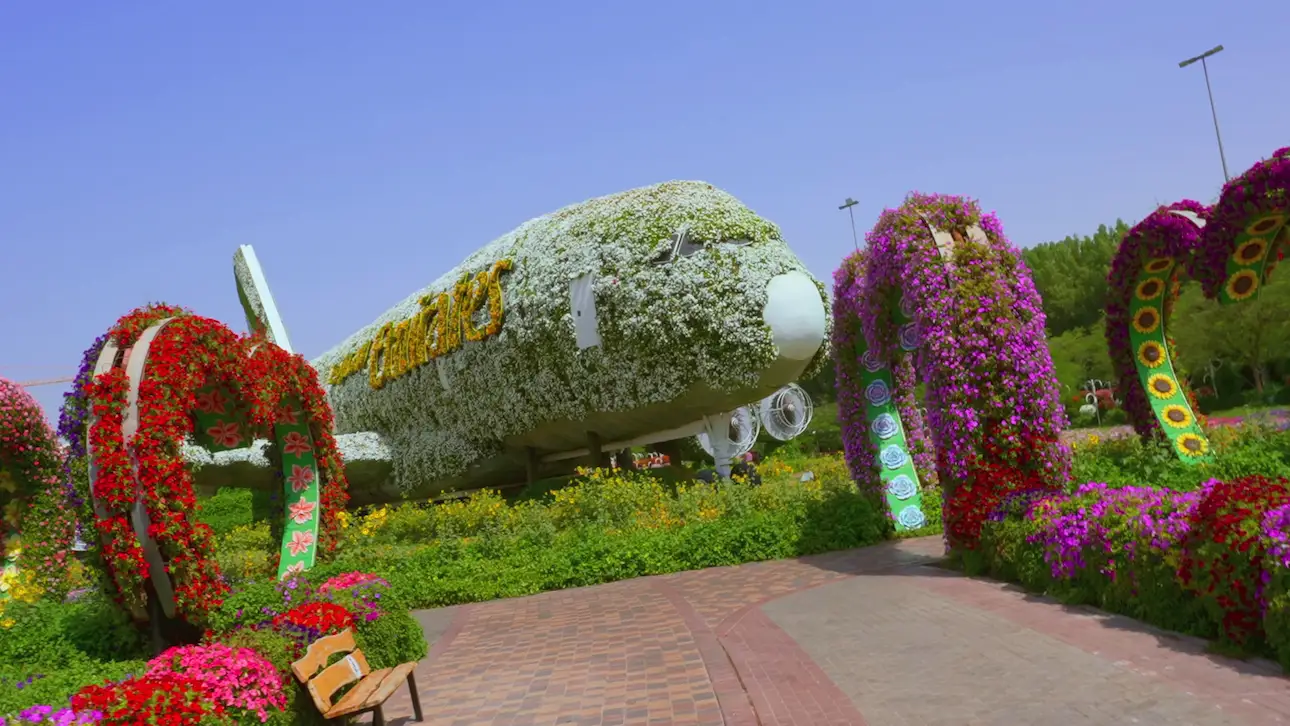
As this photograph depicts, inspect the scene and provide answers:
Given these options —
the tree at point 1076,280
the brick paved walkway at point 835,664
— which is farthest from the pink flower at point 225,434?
the tree at point 1076,280

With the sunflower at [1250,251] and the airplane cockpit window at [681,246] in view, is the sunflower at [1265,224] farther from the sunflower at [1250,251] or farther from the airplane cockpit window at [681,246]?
the airplane cockpit window at [681,246]

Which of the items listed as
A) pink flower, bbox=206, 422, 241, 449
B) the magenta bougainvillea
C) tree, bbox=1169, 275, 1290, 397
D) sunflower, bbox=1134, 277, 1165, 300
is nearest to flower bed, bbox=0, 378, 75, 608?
pink flower, bbox=206, 422, 241, 449

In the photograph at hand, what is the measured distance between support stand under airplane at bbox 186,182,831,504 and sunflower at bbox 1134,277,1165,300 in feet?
13.1

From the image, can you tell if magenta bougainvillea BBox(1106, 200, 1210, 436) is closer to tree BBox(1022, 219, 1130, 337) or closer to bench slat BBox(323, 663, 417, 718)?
bench slat BBox(323, 663, 417, 718)

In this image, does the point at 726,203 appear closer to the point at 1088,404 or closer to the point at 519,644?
the point at 519,644

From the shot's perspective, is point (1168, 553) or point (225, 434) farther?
point (225, 434)

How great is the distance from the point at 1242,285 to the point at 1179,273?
196 cm

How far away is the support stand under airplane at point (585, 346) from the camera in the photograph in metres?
13.7

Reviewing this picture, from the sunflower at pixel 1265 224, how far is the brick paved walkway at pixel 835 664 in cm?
484

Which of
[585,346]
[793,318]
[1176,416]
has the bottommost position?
[1176,416]

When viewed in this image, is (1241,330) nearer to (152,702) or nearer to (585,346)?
(585,346)

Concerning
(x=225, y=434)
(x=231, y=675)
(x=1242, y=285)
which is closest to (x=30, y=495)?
(x=225, y=434)

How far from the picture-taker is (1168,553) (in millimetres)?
6055

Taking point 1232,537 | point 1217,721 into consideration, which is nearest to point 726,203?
point 1232,537
